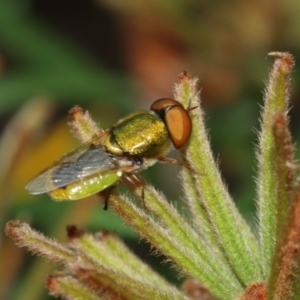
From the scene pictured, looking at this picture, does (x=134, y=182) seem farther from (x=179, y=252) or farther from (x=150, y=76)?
(x=150, y=76)

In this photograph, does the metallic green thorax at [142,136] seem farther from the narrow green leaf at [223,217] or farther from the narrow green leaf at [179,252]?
the narrow green leaf at [179,252]

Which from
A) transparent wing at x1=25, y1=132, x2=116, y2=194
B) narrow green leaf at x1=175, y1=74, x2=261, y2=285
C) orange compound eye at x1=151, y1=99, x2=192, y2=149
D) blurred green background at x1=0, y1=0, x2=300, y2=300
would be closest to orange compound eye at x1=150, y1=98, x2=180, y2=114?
orange compound eye at x1=151, y1=99, x2=192, y2=149

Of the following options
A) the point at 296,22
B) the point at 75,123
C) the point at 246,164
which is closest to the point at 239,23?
the point at 296,22

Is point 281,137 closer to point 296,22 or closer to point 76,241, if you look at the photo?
point 76,241

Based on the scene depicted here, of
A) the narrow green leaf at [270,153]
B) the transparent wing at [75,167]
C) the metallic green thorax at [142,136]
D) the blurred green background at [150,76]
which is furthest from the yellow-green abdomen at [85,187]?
the blurred green background at [150,76]

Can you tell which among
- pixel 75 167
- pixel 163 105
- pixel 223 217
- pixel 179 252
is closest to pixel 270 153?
pixel 223 217
